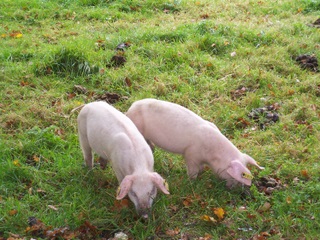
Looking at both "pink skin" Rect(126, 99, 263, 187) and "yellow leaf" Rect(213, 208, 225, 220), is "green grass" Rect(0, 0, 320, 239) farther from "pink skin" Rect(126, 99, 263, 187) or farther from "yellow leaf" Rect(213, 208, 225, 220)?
"pink skin" Rect(126, 99, 263, 187)

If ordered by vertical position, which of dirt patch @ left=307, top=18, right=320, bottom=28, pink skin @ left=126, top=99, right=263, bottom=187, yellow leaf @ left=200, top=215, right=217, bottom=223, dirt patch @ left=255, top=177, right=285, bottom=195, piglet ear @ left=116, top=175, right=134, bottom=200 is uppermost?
piglet ear @ left=116, top=175, right=134, bottom=200

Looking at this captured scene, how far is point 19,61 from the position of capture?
26.7 feet

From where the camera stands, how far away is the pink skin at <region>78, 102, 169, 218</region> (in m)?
4.50

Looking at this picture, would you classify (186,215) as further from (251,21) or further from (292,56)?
(251,21)

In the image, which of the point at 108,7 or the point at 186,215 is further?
the point at 108,7

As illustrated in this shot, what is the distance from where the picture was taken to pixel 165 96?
7160mm

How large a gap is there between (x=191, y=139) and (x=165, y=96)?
193cm

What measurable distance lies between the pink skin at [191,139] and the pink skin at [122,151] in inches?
17.1

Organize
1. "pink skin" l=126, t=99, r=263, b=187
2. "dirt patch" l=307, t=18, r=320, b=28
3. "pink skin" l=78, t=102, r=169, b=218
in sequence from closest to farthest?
"pink skin" l=78, t=102, r=169, b=218 < "pink skin" l=126, t=99, r=263, b=187 < "dirt patch" l=307, t=18, r=320, b=28

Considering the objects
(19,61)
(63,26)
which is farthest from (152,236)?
(63,26)

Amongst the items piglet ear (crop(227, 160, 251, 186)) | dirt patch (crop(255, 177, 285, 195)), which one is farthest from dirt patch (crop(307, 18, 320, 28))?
piglet ear (crop(227, 160, 251, 186))

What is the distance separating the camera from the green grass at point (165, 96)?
4.67m

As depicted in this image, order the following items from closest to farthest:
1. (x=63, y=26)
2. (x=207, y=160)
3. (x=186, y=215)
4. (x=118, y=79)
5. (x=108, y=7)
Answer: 1. (x=186, y=215)
2. (x=207, y=160)
3. (x=118, y=79)
4. (x=63, y=26)
5. (x=108, y=7)

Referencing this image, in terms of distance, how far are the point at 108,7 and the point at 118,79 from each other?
4.10 metres
